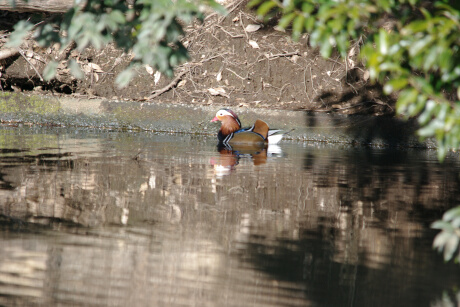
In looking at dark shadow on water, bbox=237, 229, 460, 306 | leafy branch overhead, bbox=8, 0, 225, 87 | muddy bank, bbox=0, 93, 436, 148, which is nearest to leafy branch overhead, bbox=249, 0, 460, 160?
leafy branch overhead, bbox=8, 0, 225, 87

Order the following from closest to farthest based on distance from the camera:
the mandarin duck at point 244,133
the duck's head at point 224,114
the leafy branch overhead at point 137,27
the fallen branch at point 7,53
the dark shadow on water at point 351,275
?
1. the leafy branch overhead at point 137,27
2. the dark shadow on water at point 351,275
3. the mandarin duck at point 244,133
4. the duck's head at point 224,114
5. the fallen branch at point 7,53

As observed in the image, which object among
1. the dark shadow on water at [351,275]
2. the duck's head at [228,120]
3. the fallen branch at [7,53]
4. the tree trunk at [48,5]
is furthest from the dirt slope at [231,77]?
the dark shadow on water at [351,275]

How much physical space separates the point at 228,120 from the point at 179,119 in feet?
3.35

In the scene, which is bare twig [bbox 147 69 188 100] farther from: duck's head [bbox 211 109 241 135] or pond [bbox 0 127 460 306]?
pond [bbox 0 127 460 306]

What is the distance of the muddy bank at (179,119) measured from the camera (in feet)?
30.9

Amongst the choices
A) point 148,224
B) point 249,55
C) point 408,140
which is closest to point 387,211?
point 148,224

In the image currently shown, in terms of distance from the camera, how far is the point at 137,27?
278cm

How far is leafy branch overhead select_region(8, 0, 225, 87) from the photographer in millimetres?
2430

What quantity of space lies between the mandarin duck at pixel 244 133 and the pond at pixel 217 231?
1.96 meters

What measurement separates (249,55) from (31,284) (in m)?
8.81

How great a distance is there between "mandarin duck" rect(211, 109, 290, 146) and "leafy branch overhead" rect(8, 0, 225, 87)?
6267mm

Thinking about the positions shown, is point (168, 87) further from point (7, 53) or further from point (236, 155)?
point (236, 155)

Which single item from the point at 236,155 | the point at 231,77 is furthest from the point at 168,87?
the point at 236,155

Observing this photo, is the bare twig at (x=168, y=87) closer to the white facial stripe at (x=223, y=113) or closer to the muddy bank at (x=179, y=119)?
the muddy bank at (x=179, y=119)
